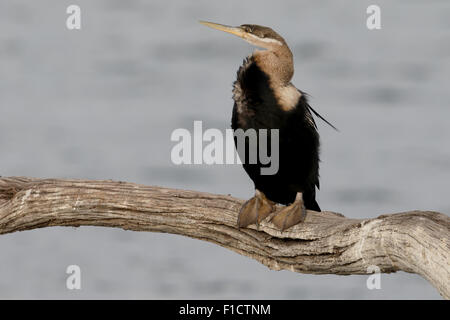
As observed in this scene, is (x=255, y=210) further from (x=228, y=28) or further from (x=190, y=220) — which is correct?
(x=228, y=28)

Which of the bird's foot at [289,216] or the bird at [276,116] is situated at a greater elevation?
the bird at [276,116]

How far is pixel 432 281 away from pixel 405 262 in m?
0.28

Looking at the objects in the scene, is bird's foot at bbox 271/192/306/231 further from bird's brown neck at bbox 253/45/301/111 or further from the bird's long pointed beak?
the bird's long pointed beak

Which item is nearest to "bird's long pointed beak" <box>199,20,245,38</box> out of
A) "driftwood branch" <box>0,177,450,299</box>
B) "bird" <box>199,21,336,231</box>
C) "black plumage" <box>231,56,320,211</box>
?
"bird" <box>199,21,336,231</box>

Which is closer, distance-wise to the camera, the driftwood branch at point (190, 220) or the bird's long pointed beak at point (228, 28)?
the driftwood branch at point (190, 220)

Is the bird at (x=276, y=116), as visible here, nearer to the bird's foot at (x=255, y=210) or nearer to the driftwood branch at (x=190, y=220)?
the bird's foot at (x=255, y=210)

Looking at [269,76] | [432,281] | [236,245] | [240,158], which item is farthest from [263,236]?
[432,281]

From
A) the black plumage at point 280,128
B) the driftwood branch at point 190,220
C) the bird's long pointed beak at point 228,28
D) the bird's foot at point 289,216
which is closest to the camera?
the driftwood branch at point 190,220

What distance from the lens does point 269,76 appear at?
5387 mm

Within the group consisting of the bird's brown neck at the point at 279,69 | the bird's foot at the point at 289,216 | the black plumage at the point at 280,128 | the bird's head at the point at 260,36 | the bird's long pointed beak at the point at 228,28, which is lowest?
the bird's foot at the point at 289,216

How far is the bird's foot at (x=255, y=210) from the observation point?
5.38 metres

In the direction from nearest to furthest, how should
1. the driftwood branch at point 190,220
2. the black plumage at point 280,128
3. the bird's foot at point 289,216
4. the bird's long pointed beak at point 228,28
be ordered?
the driftwood branch at point 190,220 → the bird's foot at point 289,216 → the black plumage at point 280,128 → the bird's long pointed beak at point 228,28

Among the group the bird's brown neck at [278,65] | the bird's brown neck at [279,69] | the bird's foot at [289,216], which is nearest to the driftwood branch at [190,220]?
the bird's foot at [289,216]

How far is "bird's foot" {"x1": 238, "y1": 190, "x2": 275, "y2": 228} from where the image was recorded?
5.38 m
